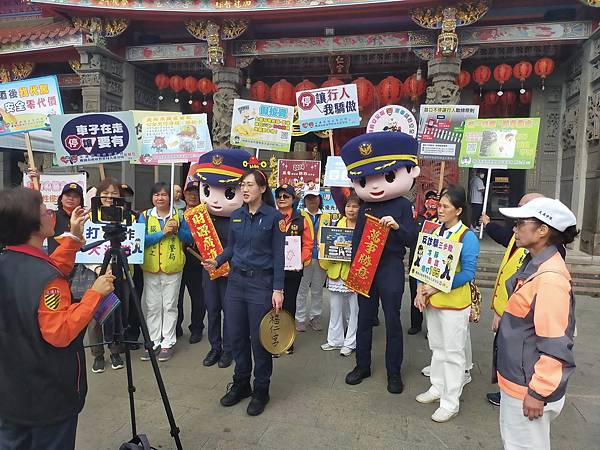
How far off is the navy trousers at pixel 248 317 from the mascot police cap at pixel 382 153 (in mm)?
1154

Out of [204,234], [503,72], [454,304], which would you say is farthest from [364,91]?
[454,304]

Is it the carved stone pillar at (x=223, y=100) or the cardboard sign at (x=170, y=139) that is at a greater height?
the carved stone pillar at (x=223, y=100)

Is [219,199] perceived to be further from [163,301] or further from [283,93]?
[283,93]

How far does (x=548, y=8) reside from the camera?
7.68 meters

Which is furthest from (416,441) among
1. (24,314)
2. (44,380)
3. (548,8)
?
(548,8)

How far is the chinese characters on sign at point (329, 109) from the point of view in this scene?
4.86 meters

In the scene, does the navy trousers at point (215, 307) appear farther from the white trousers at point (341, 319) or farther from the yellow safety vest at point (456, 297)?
the yellow safety vest at point (456, 297)

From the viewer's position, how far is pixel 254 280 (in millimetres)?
2953

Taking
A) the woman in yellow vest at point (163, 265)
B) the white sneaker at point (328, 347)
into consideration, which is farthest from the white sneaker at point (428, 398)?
the woman in yellow vest at point (163, 265)

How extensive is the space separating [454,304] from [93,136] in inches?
135

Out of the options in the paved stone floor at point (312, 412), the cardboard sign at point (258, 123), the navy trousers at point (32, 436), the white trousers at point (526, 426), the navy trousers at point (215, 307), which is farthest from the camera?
the cardboard sign at point (258, 123)

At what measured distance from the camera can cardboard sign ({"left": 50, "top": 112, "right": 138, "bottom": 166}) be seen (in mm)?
3760

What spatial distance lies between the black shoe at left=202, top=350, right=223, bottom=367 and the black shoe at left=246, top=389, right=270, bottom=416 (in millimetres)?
914

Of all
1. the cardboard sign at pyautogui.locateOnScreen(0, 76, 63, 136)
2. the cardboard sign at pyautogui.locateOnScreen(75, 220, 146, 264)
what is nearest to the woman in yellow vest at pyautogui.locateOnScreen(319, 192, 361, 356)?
the cardboard sign at pyautogui.locateOnScreen(75, 220, 146, 264)
